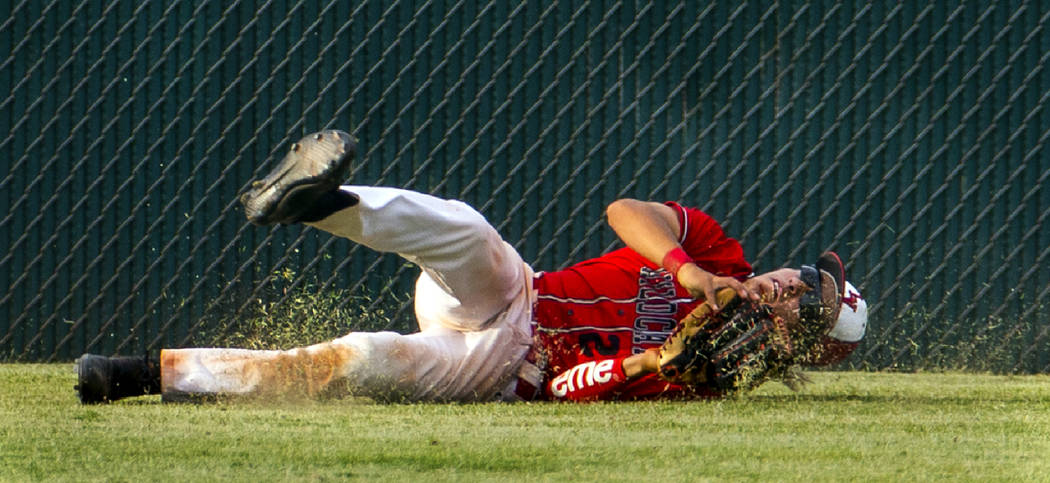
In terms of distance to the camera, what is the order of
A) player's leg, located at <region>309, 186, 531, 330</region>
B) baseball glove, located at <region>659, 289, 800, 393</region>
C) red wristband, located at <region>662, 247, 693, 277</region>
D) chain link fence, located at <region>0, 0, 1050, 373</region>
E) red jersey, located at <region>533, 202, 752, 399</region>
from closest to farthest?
player's leg, located at <region>309, 186, 531, 330</region>
baseball glove, located at <region>659, 289, 800, 393</region>
red wristband, located at <region>662, 247, 693, 277</region>
red jersey, located at <region>533, 202, 752, 399</region>
chain link fence, located at <region>0, 0, 1050, 373</region>

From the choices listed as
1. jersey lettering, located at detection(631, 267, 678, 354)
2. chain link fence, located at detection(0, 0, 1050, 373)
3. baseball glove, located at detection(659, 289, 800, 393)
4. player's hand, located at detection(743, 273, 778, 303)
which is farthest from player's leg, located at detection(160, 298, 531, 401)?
chain link fence, located at detection(0, 0, 1050, 373)

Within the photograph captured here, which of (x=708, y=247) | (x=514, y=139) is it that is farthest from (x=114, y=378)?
(x=514, y=139)

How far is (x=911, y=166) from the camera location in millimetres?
5012

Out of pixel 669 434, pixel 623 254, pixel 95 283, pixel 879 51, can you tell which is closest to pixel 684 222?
pixel 623 254

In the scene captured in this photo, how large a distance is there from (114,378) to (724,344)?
1492mm

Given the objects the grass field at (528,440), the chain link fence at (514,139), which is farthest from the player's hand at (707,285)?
the chain link fence at (514,139)

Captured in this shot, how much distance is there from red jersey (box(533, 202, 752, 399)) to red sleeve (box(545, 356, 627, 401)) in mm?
14

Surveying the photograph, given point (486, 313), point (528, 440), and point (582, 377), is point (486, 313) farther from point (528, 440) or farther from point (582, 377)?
point (528, 440)

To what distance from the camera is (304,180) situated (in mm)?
3082

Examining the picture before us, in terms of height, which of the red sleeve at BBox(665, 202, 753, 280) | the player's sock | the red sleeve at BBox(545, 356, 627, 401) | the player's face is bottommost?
the red sleeve at BBox(545, 356, 627, 401)

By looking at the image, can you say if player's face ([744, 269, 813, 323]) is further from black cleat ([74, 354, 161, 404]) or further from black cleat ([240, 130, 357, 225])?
black cleat ([74, 354, 161, 404])

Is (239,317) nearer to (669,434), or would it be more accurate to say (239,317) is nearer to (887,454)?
(669,434)

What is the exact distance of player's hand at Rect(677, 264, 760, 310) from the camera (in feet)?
11.1

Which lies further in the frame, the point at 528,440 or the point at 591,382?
the point at 591,382
